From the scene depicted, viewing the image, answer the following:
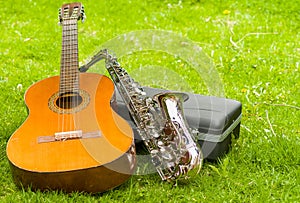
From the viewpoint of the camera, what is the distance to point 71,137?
9.95 ft

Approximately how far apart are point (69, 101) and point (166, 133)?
2.02 ft

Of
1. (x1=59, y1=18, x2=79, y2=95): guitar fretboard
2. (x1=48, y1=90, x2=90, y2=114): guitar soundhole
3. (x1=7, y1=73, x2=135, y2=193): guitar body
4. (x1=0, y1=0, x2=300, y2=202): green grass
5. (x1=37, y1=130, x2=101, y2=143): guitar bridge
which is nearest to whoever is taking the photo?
(x1=7, y1=73, x2=135, y2=193): guitar body

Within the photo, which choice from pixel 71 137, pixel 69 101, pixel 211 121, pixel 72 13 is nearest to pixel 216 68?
pixel 211 121

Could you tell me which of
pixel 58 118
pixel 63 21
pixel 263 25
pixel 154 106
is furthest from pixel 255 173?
pixel 263 25

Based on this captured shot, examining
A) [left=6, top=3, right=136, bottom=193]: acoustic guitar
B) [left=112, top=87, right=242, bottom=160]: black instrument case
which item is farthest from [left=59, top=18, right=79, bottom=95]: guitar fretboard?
[left=112, top=87, right=242, bottom=160]: black instrument case

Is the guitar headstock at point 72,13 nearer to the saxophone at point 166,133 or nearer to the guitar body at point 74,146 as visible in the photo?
the guitar body at point 74,146

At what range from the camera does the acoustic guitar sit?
113 inches

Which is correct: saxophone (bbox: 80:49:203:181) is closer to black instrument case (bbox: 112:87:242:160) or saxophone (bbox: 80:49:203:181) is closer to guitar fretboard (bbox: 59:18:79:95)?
black instrument case (bbox: 112:87:242:160)

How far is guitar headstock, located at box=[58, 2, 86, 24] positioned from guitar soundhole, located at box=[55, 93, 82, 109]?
475 millimetres

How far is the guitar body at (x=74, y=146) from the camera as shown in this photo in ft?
9.40

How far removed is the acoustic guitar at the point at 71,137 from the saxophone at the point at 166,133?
0.14 m

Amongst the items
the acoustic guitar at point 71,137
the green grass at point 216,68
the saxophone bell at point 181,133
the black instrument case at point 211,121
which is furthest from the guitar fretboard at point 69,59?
the saxophone bell at point 181,133

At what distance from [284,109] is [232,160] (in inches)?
33.6

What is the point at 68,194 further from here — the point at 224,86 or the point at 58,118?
the point at 224,86
